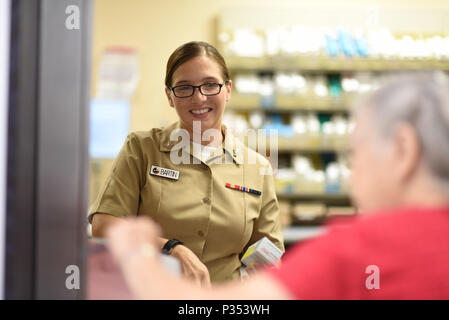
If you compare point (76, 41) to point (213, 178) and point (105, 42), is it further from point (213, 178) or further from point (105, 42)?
point (105, 42)

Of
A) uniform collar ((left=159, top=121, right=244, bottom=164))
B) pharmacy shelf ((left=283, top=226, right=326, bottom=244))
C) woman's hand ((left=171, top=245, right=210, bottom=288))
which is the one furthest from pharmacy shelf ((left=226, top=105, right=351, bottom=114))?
woman's hand ((left=171, top=245, right=210, bottom=288))

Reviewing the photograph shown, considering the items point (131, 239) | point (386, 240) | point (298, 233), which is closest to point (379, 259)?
point (386, 240)

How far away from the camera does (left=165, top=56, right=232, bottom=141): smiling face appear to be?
145 cm

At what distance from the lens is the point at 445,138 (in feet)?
2.41

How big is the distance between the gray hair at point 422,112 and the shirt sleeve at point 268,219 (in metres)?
0.85

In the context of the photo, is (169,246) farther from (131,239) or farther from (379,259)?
(379,259)

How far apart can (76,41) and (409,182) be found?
91 centimetres

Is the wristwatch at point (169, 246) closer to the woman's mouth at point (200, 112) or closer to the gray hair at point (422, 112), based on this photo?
the woman's mouth at point (200, 112)

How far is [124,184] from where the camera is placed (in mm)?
1472

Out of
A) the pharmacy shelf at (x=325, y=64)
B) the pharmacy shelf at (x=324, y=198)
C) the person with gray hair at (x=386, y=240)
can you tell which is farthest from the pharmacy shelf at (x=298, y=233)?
the person with gray hair at (x=386, y=240)

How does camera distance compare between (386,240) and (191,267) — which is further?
(191,267)

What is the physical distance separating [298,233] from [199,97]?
108 inches

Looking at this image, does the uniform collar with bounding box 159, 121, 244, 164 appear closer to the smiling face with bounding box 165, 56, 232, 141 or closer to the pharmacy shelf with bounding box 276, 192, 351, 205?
the smiling face with bounding box 165, 56, 232, 141
